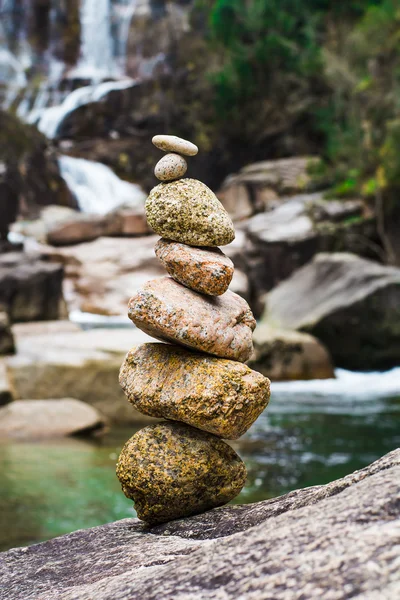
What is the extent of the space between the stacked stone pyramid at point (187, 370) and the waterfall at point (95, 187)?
82.6 ft

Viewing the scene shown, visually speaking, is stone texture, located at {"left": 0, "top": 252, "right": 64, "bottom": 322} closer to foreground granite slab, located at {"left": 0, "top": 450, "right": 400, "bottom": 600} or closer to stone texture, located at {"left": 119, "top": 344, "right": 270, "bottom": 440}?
stone texture, located at {"left": 119, "top": 344, "right": 270, "bottom": 440}

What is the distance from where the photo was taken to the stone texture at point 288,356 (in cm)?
1428

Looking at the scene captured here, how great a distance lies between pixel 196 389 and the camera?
12.2 feet

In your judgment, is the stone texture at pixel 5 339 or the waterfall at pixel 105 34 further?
the waterfall at pixel 105 34

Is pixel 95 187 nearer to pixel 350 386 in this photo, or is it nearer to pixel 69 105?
pixel 69 105

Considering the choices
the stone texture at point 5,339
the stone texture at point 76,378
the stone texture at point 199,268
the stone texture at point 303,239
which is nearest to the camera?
the stone texture at point 199,268

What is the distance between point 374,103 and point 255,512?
22.8 m

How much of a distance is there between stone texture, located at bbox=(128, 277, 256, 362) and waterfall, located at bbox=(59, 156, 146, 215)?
83.0 ft

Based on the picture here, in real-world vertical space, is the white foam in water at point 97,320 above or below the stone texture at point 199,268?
below

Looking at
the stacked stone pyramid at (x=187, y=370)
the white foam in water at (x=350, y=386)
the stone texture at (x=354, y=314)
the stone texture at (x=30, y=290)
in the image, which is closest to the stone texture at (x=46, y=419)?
the white foam in water at (x=350, y=386)

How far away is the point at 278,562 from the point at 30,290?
16438mm

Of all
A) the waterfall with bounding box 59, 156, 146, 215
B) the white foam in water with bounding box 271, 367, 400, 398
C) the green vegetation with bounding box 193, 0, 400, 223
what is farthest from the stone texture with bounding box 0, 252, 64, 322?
the green vegetation with bounding box 193, 0, 400, 223

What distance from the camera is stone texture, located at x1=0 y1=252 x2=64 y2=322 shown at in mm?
17609

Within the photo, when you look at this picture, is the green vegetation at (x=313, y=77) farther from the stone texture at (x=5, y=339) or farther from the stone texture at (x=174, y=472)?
the stone texture at (x=174, y=472)
